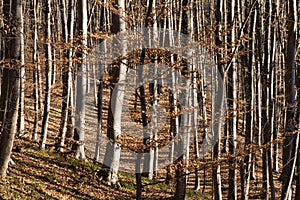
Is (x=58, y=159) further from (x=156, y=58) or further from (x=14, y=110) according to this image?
(x=156, y=58)

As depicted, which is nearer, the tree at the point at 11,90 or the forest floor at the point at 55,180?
the tree at the point at 11,90

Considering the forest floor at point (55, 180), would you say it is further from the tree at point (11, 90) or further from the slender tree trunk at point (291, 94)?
the slender tree trunk at point (291, 94)

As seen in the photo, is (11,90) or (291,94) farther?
(11,90)

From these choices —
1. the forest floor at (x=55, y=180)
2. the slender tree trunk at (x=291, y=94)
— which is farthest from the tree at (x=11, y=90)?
the slender tree trunk at (x=291, y=94)

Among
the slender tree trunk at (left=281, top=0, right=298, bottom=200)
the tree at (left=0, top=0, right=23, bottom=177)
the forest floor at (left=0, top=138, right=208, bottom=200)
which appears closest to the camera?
the slender tree trunk at (left=281, top=0, right=298, bottom=200)

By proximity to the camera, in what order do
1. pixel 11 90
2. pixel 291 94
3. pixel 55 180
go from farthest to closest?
pixel 55 180
pixel 11 90
pixel 291 94

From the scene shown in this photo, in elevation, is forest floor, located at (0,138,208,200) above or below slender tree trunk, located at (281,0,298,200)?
below

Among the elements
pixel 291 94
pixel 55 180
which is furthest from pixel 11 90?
pixel 291 94

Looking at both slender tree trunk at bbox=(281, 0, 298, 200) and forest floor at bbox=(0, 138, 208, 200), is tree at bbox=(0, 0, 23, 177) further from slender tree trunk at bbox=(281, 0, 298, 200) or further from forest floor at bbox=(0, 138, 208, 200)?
slender tree trunk at bbox=(281, 0, 298, 200)

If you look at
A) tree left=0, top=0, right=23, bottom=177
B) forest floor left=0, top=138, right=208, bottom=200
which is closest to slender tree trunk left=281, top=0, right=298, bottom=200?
forest floor left=0, top=138, right=208, bottom=200

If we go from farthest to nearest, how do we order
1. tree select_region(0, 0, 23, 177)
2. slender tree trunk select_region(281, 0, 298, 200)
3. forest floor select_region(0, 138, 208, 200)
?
1. forest floor select_region(0, 138, 208, 200)
2. tree select_region(0, 0, 23, 177)
3. slender tree trunk select_region(281, 0, 298, 200)

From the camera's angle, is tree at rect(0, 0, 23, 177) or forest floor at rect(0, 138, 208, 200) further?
forest floor at rect(0, 138, 208, 200)

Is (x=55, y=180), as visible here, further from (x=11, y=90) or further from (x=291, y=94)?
(x=291, y=94)

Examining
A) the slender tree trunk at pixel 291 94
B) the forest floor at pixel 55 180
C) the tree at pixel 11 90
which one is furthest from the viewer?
the forest floor at pixel 55 180
